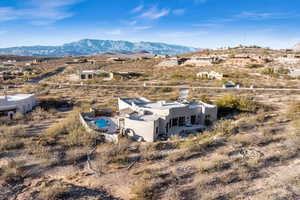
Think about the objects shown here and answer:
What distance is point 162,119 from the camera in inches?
651

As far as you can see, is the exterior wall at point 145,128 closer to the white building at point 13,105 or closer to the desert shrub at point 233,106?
the desert shrub at point 233,106

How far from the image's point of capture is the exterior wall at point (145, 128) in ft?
49.9

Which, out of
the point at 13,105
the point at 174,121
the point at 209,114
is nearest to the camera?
the point at 174,121

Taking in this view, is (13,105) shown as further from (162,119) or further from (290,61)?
(290,61)

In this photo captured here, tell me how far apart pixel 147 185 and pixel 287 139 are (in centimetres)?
1038

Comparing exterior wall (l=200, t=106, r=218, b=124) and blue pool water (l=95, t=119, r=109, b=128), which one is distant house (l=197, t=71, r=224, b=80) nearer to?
exterior wall (l=200, t=106, r=218, b=124)

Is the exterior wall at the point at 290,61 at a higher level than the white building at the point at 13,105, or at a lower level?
higher

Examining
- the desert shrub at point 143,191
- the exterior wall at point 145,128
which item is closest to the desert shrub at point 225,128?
the exterior wall at point 145,128

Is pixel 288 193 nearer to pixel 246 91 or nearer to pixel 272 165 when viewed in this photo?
pixel 272 165

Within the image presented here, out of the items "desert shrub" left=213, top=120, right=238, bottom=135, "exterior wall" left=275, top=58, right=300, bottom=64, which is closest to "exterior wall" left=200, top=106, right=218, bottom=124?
"desert shrub" left=213, top=120, right=238, bottom=135

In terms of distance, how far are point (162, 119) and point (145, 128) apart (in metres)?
1.76

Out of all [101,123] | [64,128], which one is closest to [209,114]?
[101,123]

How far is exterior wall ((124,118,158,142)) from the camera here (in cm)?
1520

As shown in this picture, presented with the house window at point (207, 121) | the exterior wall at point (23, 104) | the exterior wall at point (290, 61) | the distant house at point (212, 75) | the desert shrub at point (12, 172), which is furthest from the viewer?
the exterior wall at point (290, 61)
